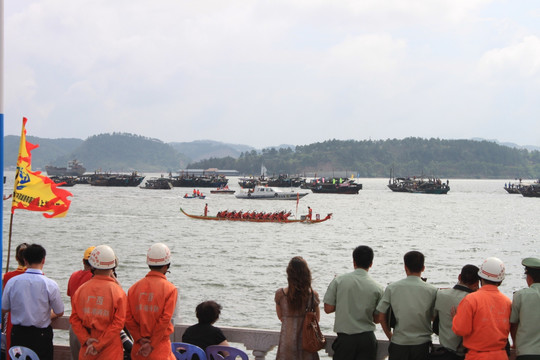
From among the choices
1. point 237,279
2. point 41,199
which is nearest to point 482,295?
point 41,199

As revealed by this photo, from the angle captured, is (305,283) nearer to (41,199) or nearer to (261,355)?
(261,355)

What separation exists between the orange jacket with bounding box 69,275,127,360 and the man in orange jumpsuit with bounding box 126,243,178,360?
0.61ft

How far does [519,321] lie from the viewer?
5.64m

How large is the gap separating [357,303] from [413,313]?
583mm

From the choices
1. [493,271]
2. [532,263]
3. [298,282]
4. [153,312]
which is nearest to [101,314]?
[153,312]

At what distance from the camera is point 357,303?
6.34m

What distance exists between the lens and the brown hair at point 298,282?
237 inches

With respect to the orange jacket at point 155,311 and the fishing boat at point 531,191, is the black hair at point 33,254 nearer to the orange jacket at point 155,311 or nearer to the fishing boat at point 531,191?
the orange jacket at point 155,311

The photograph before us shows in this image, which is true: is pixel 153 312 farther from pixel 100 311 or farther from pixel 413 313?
pixel 413 313

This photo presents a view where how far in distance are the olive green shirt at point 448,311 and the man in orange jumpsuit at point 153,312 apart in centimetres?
246

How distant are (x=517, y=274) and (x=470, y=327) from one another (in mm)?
29368

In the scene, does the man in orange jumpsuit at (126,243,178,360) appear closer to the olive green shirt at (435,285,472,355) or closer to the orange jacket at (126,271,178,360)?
the orange jacket at (126,271,178,360)

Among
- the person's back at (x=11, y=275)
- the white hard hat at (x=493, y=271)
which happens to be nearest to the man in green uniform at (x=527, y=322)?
the white hard hat at (x=493, y=271)

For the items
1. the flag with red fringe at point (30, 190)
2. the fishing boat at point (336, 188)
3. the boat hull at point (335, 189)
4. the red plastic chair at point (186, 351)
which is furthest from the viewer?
the boat hull at point (335, 189)
